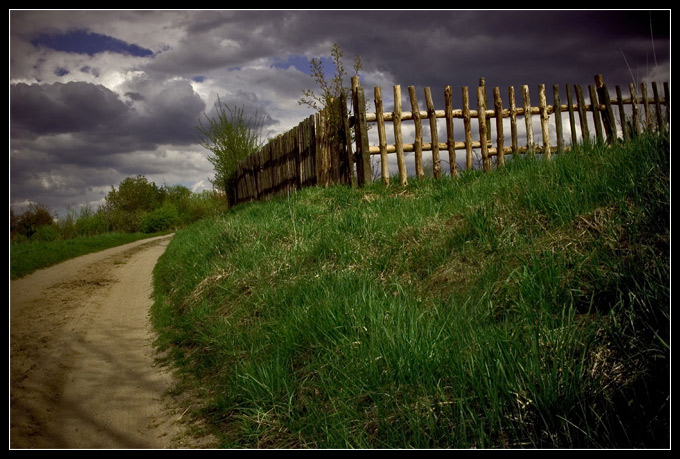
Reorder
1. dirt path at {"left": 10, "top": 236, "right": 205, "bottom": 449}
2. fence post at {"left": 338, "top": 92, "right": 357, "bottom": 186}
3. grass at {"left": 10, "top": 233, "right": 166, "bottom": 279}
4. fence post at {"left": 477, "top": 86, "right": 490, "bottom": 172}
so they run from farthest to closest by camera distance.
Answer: fence post at {"left": 477, "top": 86, "right": 490, "bottom": 172} < grass at {"left": 10, "top": 233, "right": 166, "bottom": 279} < fence post at {"left": 338, "top": 92, "right": 357, "bottom": 186} < dirt path at {"left": 10, "top": 236, "right": 205, "bottom": 449}

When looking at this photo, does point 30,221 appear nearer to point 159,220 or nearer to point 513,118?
point 159,220

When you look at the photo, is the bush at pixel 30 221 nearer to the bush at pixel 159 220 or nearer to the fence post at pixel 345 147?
the bush at pixel 159 220

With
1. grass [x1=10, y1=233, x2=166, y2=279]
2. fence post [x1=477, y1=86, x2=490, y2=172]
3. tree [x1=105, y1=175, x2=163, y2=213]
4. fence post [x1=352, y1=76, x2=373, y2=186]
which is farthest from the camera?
tree [x1=105, y1=175, x2=163, y2=213]

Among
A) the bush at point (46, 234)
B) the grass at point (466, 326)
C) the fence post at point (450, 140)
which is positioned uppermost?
the fence post at point (450, 140)

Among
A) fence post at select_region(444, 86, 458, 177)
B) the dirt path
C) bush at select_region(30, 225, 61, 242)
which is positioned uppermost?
fence post at select_region(444, 86, 458, 177)

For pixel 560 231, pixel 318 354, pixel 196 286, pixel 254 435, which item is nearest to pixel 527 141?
pixel 560 231

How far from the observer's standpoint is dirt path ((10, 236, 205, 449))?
3116 mm

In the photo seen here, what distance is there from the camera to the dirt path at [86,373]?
3116 millimetres

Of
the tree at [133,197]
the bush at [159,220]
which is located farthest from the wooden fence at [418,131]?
the tree at [133,197]

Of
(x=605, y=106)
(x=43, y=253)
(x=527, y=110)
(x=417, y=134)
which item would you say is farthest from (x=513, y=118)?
(x=43, y=253)

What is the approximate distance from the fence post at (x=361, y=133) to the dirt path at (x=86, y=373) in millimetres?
4888

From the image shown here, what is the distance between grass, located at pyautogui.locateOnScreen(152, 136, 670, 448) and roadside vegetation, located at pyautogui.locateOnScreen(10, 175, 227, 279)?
8051 mm

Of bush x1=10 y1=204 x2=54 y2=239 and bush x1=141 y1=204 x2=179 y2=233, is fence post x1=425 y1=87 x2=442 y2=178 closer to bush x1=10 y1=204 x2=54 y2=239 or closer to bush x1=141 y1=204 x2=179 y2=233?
bush x1=10 y1=204 x2=54 y2=239

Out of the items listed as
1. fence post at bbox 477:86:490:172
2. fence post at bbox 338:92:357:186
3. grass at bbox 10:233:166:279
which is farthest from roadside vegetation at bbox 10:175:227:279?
fence post at bbox 477:86:490:172
